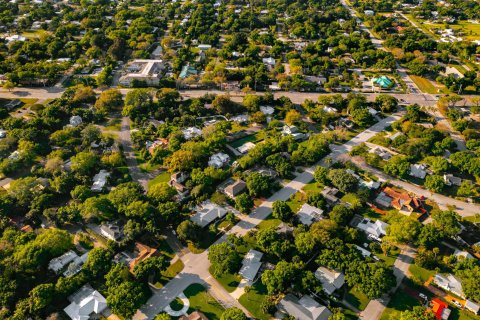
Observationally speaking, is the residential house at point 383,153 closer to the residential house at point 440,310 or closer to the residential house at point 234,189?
the residential house at point 234,189

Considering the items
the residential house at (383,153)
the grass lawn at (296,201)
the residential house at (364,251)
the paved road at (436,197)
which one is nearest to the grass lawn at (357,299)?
the residential house at (364,251)

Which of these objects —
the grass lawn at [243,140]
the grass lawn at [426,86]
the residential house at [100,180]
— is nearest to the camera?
the residential house at [100,180]

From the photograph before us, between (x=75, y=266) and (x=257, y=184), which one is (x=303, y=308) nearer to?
(x=257, y=184)

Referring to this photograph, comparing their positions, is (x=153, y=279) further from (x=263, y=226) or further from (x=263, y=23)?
(x=263, y=23)

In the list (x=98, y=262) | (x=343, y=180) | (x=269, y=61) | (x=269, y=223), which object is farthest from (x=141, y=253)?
(x=269, y=61)

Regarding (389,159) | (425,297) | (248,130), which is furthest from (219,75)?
Answer: (425,297)

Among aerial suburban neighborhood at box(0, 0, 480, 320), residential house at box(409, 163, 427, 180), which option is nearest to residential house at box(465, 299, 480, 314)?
aerial suburban neighborhood at box(0, 0, 480, 320)

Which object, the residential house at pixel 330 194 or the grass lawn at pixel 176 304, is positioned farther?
the residential house at pixel 330 194
